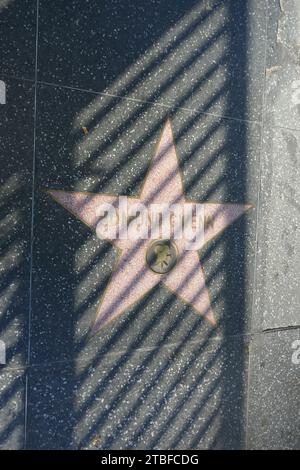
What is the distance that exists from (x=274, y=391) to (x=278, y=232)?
1.08 metres

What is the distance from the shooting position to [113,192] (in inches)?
94.8

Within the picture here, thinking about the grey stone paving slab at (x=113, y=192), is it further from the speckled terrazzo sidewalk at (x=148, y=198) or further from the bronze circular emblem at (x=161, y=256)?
the bronze circular emblem at (x=161, y=256)

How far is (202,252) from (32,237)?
1010mm

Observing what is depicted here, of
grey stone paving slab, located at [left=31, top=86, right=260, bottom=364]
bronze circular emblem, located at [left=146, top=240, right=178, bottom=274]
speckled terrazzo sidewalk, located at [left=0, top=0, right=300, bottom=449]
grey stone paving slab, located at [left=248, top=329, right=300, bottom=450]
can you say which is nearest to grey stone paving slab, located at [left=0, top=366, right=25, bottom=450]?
speckled terrazzo sidewalk, located at [left=0, top=0, right=300, bottom=449]

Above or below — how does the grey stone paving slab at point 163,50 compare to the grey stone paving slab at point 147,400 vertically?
above

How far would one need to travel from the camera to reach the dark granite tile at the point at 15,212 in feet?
7.08

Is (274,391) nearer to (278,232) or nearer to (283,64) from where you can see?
(278,232)

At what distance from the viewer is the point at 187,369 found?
106 inches

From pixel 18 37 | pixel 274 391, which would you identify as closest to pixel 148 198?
pixel 18 37

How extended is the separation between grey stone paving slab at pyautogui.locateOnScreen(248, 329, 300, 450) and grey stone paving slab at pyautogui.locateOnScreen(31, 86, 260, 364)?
1.08 ft

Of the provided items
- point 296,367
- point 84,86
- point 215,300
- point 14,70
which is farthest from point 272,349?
point 14,70

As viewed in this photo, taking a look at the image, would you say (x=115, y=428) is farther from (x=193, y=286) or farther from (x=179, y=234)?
(x=179, y=234)

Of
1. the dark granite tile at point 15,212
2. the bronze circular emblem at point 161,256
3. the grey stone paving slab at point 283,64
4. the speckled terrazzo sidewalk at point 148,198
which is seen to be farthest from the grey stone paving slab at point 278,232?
the dark granite tile at point 15,212

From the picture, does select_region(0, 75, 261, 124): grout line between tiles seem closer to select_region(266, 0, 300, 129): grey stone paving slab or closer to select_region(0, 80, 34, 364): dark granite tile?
select_region(0, 80, 34, 364): dark granite tile
